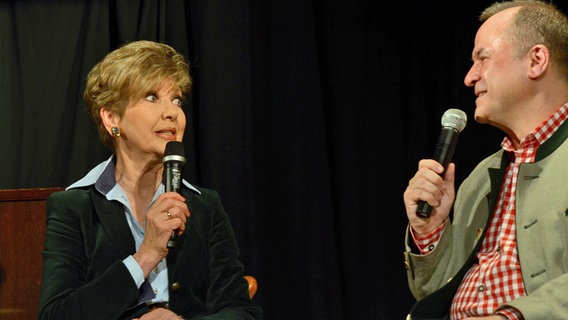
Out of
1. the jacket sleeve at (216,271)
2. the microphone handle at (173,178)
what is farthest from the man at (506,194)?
the microphone handle at (173,178)

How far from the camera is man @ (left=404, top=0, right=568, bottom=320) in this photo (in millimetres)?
2277

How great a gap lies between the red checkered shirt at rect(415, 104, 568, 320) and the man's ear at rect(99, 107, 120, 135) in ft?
3.40

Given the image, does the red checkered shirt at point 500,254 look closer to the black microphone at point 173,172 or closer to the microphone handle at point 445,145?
the microphone handle at point 445,145

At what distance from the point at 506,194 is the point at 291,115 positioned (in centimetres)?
154

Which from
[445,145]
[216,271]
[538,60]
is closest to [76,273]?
[216,271]

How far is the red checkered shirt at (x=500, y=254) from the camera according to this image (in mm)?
2318

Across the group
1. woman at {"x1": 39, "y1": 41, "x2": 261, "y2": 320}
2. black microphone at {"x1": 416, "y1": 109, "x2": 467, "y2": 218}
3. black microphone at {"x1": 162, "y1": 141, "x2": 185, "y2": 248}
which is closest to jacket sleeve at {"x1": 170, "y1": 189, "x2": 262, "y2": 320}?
woman at {"x1": 39, "y1": 41, "x2": 261, "y2": 320}

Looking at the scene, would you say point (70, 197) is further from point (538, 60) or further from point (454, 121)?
point (538, 60)

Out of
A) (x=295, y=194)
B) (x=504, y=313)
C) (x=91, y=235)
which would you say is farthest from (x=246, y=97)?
(x=504, y=313)

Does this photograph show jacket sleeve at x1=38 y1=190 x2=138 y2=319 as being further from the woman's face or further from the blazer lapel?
the woman's face

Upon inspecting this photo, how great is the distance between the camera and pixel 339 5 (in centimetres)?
400

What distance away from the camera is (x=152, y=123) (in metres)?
2.73

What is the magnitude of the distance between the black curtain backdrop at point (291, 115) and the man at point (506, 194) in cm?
126

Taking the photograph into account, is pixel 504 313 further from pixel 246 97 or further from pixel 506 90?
pixel 246 97
